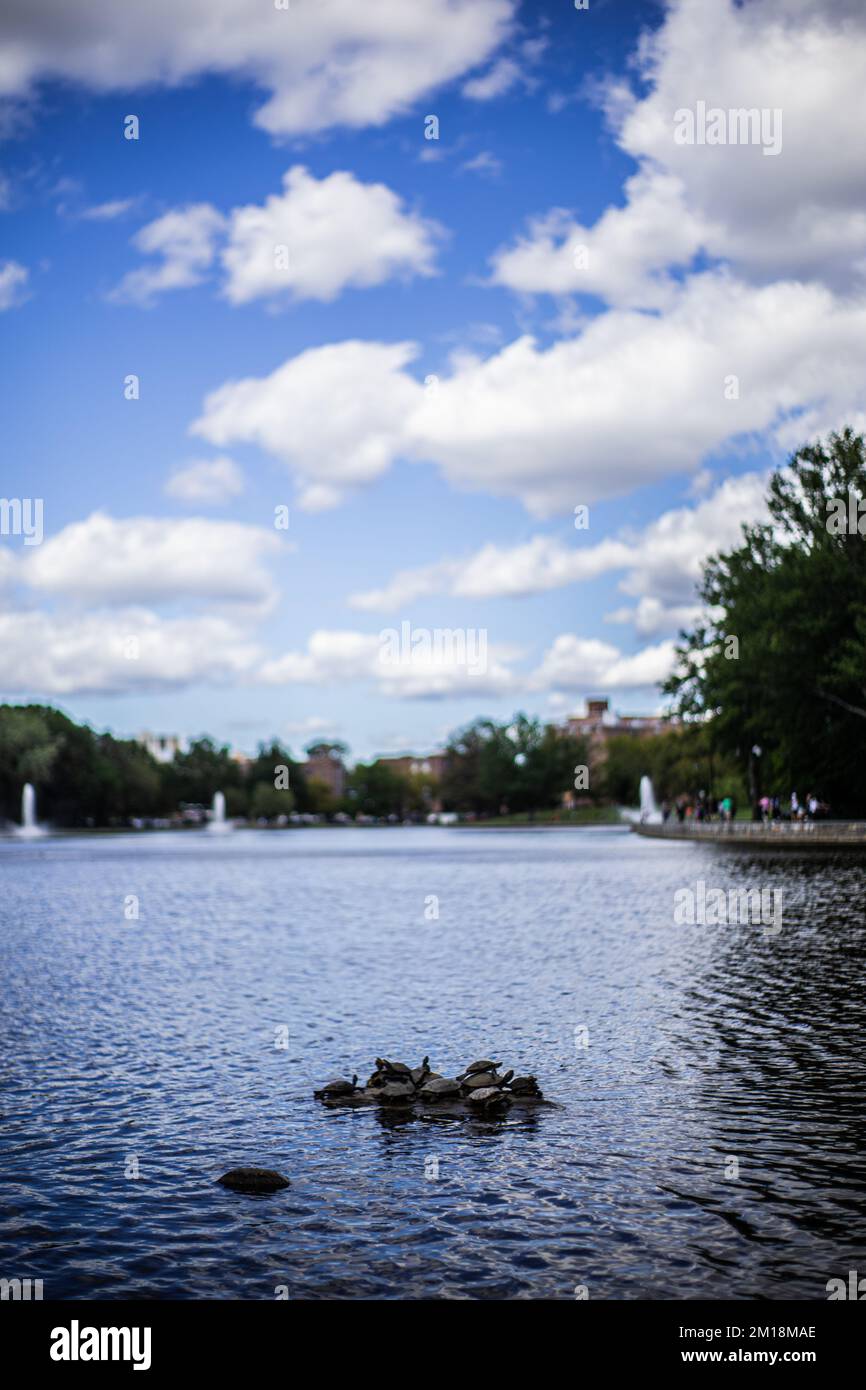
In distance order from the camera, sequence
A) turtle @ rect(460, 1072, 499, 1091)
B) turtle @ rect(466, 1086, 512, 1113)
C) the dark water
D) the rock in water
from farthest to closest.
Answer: turtle @ rect(460, 1072, 499, 1091) < turtle @ rect(466, 1086, 512, 1113) < the rock in water < the dark water

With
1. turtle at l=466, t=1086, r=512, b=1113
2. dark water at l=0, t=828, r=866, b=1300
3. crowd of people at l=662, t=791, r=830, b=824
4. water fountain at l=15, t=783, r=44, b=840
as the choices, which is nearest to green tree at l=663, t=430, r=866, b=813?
crowd of people at l=662, t=791, r=830, b=824

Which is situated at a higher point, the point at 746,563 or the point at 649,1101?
the point at 746,563

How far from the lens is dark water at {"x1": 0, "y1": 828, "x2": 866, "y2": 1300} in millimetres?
8328

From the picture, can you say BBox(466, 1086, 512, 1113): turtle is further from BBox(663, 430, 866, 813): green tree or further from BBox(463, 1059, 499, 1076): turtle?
BBox(663, 430, 866, 813): green tree

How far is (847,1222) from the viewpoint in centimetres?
877

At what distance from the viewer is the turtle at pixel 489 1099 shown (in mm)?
11941

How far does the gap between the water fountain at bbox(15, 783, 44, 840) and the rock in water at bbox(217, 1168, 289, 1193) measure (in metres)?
120

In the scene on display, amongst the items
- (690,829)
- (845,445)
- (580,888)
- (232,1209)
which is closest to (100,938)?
(580,888)

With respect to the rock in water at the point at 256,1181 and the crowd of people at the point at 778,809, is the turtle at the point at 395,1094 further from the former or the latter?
the crowd of people at the point at 778,809

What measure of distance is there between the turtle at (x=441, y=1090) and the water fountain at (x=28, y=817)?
388 feet

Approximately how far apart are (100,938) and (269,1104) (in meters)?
16.7

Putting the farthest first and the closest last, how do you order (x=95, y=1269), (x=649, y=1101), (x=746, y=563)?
(x=746, y=563) < (x=649, y=1101) < (x=95, y=1269)
